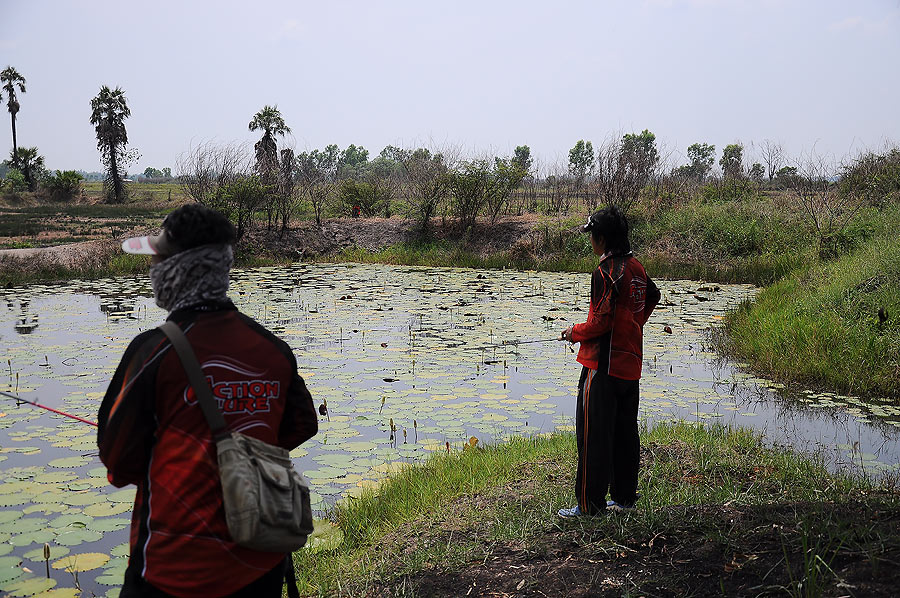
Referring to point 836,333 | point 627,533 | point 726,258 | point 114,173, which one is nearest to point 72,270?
point 726,258

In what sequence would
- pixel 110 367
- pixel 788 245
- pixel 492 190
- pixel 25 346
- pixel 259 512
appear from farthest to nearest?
pixel 492 190
pixel 788 245
pixel 25 346
pixel 110 367
pixel 259 512

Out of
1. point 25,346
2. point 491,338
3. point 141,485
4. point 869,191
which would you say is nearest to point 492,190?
point 869,191

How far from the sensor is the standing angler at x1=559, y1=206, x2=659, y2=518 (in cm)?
331

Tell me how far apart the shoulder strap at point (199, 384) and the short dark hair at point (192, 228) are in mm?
235

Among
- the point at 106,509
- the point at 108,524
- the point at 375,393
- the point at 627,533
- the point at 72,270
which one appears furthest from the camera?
the point at 72,270

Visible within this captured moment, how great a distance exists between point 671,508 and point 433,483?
1.46 meters

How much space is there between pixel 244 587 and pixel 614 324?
2155 millimetres

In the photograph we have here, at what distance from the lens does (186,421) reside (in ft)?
5.55

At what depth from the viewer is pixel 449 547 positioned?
317 cm

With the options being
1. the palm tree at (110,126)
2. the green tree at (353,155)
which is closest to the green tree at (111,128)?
the palm tree at (110,126)

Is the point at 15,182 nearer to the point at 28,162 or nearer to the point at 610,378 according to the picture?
the point at 28,162

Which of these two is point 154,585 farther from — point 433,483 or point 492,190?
point 492,190

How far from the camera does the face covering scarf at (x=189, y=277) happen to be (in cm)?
178

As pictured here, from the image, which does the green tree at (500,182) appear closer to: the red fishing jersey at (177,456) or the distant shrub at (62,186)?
the red fishing jersey at (177,456)
